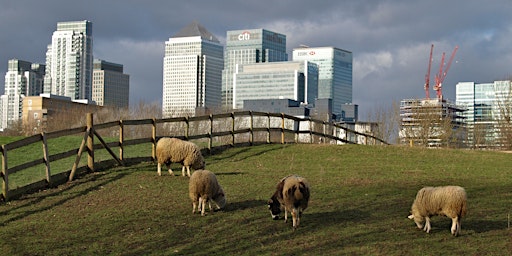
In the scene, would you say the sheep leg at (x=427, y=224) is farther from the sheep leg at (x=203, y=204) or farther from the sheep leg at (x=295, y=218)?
the sheep leg at (x=203, y=204)

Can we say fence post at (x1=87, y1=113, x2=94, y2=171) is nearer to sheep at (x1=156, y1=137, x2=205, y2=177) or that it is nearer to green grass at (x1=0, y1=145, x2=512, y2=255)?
green grass at (x1=0, y1=145, x2=512, y2=255)

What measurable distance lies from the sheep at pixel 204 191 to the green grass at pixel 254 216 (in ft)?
0.82

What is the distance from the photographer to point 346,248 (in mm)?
11805

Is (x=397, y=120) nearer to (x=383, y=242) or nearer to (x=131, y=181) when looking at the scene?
(x=131, y=181)

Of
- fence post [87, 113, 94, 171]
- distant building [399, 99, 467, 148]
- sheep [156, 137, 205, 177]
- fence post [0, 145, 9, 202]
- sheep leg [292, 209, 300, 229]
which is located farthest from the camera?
distant building [399, 99, 467, 148]

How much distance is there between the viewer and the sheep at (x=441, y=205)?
12.6 meters

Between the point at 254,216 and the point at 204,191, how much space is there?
1209 millimetres

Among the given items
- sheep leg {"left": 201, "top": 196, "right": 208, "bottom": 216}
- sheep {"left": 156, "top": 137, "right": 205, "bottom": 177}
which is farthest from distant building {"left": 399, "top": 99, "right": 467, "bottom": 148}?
sheep leg {"left": 201, "top": 196, "right": 208, "bottom": 216}

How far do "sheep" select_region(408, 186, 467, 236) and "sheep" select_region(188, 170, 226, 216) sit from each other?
13.2 feet

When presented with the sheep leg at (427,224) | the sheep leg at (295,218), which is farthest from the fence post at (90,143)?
the sheep leg at (427,224)

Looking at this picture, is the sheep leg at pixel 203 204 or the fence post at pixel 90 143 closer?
the sheep leg at pixel 203 204

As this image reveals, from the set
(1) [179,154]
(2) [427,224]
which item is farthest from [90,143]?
(2) [427,224]

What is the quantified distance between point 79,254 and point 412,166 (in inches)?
542

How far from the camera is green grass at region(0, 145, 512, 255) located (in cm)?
1211
